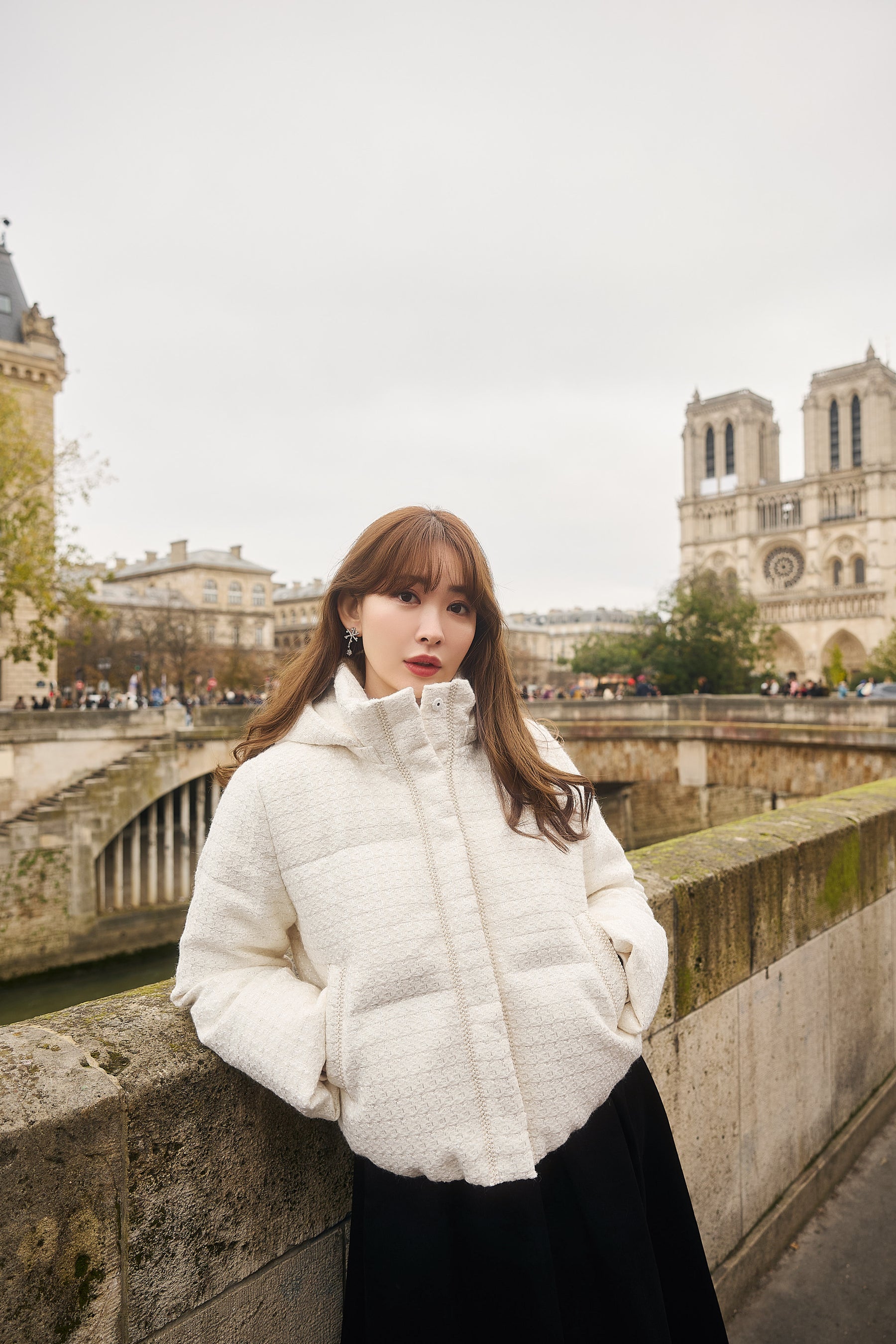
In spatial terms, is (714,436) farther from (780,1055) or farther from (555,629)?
(780,1055)

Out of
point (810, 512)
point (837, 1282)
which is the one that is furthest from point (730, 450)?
point (837, 1282)

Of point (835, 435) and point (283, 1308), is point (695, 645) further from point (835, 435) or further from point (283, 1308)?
point (835, 435)

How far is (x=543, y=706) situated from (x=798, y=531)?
57687mm

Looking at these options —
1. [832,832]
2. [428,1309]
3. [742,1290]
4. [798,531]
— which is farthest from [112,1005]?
[798,531]

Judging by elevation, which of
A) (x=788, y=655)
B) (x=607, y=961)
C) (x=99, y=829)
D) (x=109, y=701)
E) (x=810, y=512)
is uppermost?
(x=810, y=512)

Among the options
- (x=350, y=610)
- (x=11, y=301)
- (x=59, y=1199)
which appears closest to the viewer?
(x=59, y=1199)

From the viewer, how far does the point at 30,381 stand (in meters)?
28.0

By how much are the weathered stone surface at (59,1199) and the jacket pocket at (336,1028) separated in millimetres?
326

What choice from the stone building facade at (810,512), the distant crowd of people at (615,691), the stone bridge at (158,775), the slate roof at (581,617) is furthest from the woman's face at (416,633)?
the slate roof at (581,617)

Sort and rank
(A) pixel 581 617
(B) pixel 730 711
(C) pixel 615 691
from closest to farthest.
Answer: (B) pixel 730 711
(C) pixel 615 691
(A) pixel 581 617

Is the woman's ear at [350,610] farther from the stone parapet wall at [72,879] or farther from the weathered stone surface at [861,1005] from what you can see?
the stone parapet wall at [72,879]

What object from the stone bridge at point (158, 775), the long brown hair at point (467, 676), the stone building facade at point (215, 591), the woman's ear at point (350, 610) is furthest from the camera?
the stone building facade at point (215, 591)

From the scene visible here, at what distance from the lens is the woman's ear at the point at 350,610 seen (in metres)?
1.78

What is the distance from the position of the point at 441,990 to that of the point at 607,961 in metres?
0.34
